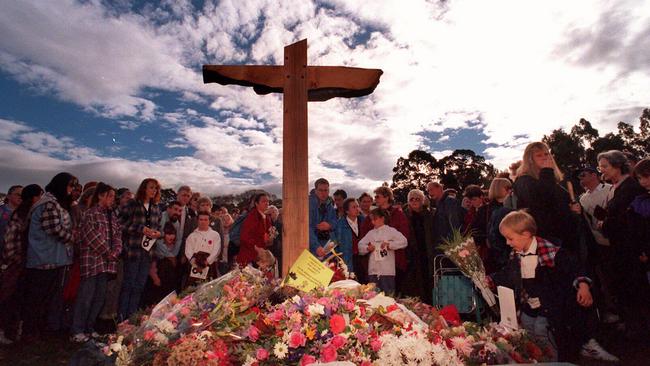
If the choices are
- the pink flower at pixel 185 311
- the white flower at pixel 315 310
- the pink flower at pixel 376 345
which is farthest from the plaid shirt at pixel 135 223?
the pink flower at pixel 376 345

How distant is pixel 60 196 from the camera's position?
18.1 ft

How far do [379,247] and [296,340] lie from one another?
13.7 feet

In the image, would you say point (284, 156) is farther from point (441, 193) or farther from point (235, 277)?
point (441, 193)

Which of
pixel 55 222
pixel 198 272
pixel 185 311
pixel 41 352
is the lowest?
pixel 41 352

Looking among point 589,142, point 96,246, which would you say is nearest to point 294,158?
point 96,246

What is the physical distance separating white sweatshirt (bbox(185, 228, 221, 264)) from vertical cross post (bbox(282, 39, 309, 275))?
13.1 ft

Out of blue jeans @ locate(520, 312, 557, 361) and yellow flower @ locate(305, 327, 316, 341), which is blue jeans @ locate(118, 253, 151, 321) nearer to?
yellow flower @ locate(305, 327, 316, 341)

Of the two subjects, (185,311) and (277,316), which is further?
(185,311)

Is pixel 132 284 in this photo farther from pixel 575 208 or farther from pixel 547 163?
pixel 575 208

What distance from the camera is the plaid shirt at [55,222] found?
5.24 meters

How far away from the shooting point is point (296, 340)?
1960 mm

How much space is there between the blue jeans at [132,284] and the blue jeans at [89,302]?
1.26 feet

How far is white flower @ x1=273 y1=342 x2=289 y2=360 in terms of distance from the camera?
193 centimetres

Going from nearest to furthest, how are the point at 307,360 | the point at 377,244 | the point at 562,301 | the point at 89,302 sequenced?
the point at 307,360 → the point at 562,301 → the point at 89,302 → the point at 377,244
